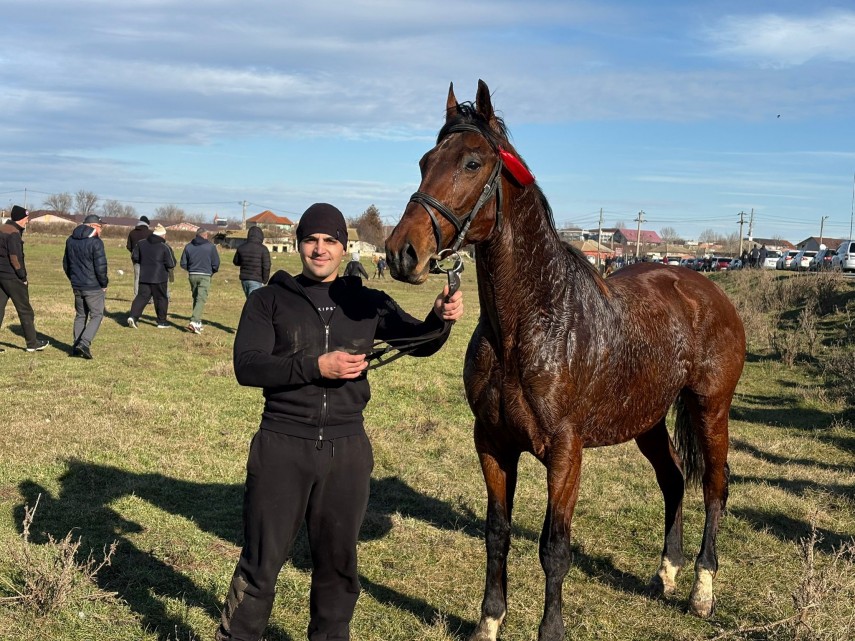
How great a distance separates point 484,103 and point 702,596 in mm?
3266

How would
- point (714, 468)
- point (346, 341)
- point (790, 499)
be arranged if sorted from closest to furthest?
point (346, 341) < point (714, 468) < point (790, 499)

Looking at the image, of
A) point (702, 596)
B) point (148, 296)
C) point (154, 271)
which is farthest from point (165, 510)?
point (148, 296)

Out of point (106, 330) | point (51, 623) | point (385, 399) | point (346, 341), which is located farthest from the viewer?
point (106, 330)

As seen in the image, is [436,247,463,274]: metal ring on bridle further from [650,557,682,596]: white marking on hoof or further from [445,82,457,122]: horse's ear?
[650,557,682,596]: white marking on hoof

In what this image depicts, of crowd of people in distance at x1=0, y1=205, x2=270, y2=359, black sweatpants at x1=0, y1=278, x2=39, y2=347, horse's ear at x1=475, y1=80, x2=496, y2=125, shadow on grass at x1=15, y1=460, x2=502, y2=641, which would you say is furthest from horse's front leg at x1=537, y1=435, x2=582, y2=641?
black sweatpants at x1=0, y1=278, x2=39, y2=347

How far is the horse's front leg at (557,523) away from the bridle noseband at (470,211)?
117 cm

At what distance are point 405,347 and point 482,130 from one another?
106 centimetres

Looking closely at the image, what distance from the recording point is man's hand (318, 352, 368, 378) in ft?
10.2

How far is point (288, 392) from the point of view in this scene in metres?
3.35

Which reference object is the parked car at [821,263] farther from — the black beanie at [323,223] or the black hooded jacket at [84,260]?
the black beanie at [323,223]

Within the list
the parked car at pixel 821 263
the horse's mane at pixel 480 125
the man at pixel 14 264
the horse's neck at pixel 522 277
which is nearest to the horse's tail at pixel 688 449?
the horse's neck at pixel 522 277

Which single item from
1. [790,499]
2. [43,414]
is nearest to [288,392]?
[790,499]

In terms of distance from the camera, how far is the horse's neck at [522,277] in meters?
3.78

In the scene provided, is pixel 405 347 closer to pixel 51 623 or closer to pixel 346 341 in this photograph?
pixel 346 341
